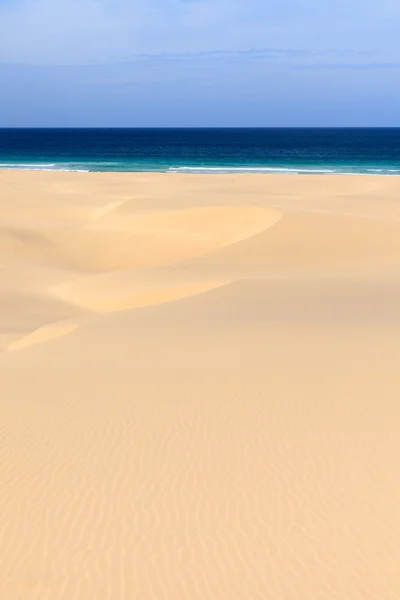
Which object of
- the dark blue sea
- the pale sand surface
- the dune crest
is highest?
the pale sand surface

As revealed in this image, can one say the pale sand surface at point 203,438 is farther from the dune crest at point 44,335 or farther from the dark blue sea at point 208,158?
the dark blue sea at point 208,158

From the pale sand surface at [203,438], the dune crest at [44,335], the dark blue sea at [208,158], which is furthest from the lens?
the dark blue sea at [208,158]

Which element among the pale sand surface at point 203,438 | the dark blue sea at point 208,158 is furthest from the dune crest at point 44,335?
the dark blue sea at point 208,158

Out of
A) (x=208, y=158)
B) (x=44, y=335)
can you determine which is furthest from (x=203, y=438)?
(x=208, y=158)

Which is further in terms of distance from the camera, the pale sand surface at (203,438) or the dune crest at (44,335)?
the dune crest at (44,335)

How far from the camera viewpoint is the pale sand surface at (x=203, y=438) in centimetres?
523

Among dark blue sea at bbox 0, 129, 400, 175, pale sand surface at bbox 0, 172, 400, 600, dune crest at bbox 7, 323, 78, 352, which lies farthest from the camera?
dark blue sea at bbox 0, 129, 400, 175

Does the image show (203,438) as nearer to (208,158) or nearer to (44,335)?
(44,335)

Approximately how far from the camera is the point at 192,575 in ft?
16.8

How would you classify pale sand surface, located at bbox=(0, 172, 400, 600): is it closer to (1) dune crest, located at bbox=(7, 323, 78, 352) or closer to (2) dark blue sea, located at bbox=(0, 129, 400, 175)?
(1) dune crest, located at bbox=(7, 323, 78, 352)

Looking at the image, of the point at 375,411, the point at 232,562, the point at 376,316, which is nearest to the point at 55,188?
the point at 376,316

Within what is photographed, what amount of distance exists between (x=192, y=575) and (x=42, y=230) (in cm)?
2075

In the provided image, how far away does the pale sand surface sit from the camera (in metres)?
5.23

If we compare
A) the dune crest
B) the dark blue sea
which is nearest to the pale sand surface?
the dune crest
